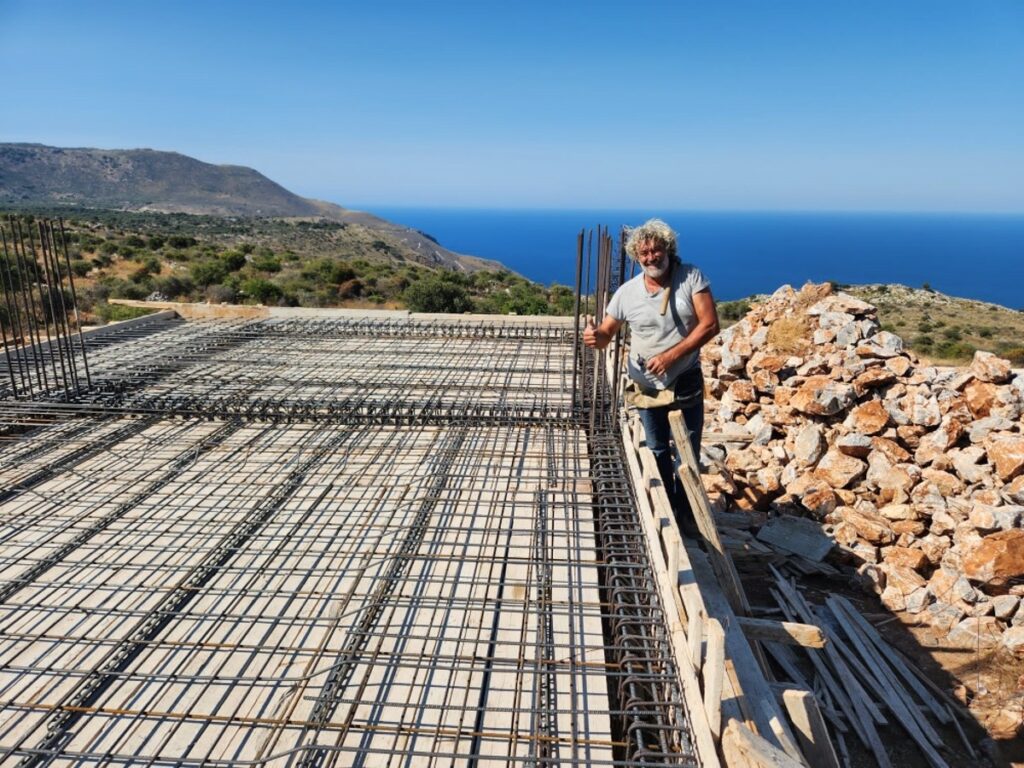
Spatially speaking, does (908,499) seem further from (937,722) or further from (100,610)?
(100,610)

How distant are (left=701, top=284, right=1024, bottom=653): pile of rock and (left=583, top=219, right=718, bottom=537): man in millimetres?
3056

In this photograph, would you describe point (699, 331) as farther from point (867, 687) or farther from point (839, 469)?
point (839, 469)

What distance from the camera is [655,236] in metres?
4.25

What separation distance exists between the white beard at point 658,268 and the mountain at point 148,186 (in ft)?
320

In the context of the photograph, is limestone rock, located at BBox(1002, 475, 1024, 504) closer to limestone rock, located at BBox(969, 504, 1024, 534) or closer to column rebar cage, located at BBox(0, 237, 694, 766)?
limestone rock, located at BBox(969, 504, 1024, 534)

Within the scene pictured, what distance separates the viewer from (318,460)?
18.3 ft

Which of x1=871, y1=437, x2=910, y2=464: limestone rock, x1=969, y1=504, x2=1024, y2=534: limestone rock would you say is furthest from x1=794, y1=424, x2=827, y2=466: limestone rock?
x1=969, y1=504, x2=1024, y2=534: limestone rock

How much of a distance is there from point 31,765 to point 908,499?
7.30 meters

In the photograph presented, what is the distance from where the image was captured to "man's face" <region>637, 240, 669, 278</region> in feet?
14.0

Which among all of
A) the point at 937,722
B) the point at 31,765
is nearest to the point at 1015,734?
the point at 937,722

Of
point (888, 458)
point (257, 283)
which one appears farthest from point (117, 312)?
point (888, 458)

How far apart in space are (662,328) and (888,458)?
4.32 m

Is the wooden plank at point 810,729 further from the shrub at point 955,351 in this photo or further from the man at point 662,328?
the shrub at point 955,351

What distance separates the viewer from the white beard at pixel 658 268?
4320mm
